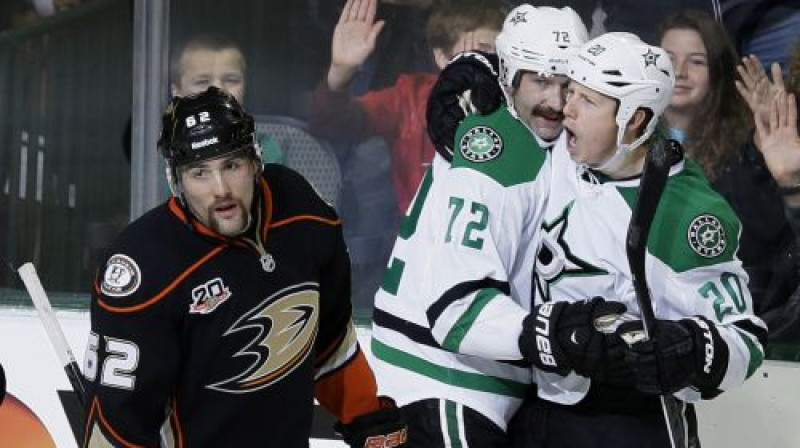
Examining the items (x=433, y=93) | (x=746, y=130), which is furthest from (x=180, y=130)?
(x=746, y=130)

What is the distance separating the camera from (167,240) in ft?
9.45

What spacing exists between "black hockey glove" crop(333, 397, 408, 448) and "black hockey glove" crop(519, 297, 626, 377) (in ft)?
0.92

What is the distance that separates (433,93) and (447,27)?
104 centimetres

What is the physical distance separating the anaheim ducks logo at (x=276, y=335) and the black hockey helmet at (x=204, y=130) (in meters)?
0.22

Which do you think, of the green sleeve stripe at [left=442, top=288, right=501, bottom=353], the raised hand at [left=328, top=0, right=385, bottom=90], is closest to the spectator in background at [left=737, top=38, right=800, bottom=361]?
the raised hand at [left=328, top=0, right=385, bottom=90]

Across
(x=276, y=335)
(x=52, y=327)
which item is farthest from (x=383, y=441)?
(x=52, y=327)

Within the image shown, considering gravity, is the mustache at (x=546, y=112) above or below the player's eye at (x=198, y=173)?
above

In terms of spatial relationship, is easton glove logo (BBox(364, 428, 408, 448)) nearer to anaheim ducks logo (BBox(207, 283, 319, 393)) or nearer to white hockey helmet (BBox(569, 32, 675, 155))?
anaheim ducks logo (BBox(207, 283, 319, 393))

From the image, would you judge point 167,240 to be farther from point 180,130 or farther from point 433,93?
point 433,93

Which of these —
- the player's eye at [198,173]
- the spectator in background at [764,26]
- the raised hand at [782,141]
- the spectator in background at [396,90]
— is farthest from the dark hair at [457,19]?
the player's eye at [198,173]

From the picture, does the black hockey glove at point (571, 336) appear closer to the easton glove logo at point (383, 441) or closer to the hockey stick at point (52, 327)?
the easton glove logo at point (383, 441)

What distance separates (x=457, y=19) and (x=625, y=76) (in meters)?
1.39

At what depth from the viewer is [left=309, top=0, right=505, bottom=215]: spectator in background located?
4418 mm

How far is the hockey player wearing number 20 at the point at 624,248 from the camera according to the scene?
308 centimetres
